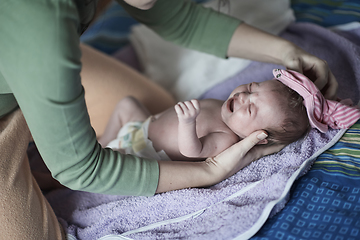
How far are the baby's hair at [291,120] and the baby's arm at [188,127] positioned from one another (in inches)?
9.4

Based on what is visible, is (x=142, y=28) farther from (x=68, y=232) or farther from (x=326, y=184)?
(x=326, y=184)

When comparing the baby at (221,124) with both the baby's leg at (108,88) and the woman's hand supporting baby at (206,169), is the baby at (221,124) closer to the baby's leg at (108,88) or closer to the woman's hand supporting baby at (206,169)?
the woman's hand supporting baby at (206,169)

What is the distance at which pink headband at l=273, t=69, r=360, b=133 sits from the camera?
0.94 metres

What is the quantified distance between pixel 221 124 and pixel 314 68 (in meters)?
0.35

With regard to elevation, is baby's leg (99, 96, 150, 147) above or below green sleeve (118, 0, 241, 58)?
below

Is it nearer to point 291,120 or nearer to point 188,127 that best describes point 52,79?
point 188,127

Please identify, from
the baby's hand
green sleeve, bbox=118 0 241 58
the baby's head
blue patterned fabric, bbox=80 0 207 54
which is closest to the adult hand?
the baby's head

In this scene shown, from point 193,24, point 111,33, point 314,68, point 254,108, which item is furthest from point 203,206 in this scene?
point 111,33

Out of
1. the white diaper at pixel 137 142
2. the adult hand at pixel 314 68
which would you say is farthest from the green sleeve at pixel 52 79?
the adult hand at pixel 314 68

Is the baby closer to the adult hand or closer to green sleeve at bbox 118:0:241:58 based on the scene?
the adult hand

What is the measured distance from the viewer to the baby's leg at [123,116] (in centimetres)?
129

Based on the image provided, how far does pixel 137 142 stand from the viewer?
44.7 inches

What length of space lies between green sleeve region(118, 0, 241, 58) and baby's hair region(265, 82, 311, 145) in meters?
0.37

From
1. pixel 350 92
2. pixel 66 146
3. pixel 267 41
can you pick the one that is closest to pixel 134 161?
pixel 66 146
